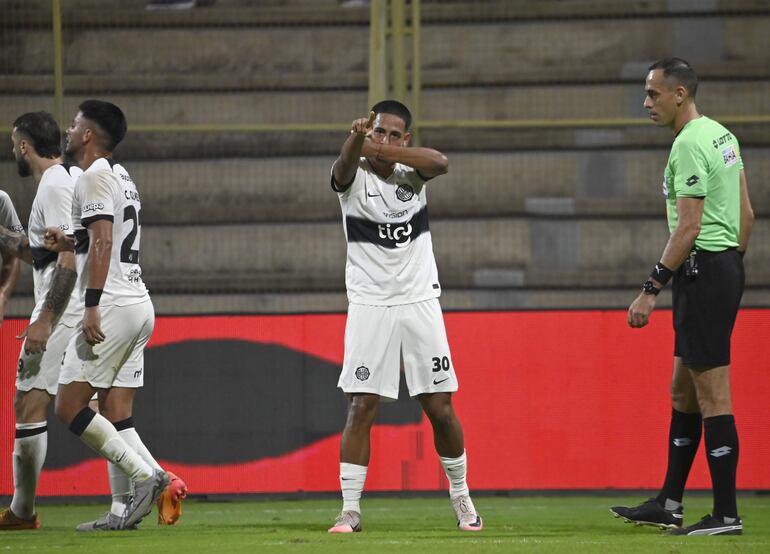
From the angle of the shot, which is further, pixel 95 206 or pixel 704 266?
pixel 95 206

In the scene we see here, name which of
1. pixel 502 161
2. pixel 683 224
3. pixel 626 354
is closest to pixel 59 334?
pixel 683 224

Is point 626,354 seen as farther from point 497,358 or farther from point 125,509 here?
point 125,509

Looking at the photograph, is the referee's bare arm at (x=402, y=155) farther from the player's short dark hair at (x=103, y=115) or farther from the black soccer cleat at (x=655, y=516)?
the black soccer cleat at (x=655, y=516)

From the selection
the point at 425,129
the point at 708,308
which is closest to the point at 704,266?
the point at 708,308

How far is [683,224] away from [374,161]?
61.8 inches

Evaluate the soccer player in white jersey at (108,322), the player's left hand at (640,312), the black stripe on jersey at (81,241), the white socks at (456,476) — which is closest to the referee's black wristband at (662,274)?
the player's left hand at (640,312)

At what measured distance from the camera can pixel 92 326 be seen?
5914 mm

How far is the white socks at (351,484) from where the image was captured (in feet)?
19.7

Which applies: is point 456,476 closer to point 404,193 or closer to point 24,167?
point 404,193

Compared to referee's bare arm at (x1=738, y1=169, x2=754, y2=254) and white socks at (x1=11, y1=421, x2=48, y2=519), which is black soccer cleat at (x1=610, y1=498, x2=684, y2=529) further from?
white socks at (x1=11, y1=421, x2=48, y2=519)

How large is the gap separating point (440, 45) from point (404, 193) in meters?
6.88

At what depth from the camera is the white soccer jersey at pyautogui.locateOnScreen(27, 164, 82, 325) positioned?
643 centimetres

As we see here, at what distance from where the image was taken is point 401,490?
28.8 feet

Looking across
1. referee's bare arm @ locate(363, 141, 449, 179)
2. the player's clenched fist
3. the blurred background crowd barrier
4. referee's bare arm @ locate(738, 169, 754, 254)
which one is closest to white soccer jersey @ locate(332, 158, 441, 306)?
referee's bare arm @ locate(363, 141, 449, 179)
